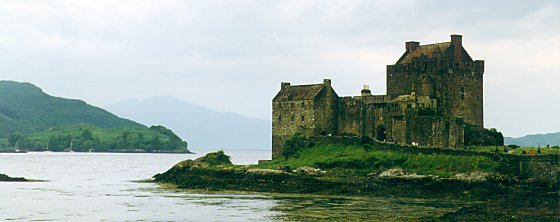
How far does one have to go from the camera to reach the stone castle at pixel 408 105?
7519cm

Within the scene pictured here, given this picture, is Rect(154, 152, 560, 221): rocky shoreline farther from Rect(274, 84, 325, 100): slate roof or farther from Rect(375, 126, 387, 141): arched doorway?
Rect(274, 84, 325, 100): slate roof

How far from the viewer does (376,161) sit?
2881 inches

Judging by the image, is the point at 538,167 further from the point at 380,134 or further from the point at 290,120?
the point at 290,120

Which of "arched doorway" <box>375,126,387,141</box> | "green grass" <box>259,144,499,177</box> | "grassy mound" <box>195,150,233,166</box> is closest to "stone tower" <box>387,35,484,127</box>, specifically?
"arched doorway" <box>375,126,387,141</box>

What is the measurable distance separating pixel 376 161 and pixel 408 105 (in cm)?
748

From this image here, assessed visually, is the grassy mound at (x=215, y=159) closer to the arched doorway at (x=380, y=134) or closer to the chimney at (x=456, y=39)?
the arched doorway at (x=380, y=134)

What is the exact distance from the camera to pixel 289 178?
71.9m

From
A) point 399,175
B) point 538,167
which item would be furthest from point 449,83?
point 538,167

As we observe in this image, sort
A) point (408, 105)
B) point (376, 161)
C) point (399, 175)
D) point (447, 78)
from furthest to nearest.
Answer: point (447, 78), point (408, 105), point (376, 161), point (399, 175)

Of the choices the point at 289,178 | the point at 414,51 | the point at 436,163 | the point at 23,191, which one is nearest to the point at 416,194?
the point at 436,163

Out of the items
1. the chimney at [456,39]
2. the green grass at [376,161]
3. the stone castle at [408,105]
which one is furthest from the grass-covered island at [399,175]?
the chimney at [456,39]

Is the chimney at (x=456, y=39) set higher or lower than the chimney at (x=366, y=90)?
higher

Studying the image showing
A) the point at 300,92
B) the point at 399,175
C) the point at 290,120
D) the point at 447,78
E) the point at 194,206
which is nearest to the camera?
the point at 194,206

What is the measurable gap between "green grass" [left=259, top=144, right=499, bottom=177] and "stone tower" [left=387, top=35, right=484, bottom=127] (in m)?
8.88
